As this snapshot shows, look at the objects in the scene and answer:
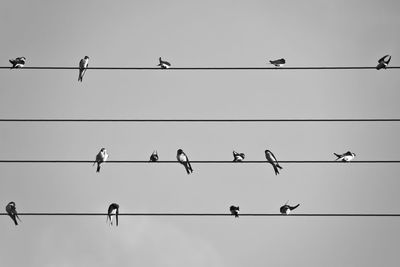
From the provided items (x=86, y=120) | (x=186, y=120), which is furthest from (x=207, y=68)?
(x=86, y=120)

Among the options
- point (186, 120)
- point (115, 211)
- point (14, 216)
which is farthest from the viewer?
point (115, 211)

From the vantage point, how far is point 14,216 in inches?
669

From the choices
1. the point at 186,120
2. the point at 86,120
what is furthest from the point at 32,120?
the point at 186,120

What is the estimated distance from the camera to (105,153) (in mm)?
18812

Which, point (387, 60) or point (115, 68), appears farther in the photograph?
point (387, 60)

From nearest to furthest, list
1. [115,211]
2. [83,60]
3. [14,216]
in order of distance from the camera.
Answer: [14,216] → [115,211] → [83,60]

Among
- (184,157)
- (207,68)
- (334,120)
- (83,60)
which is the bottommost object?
(334,120)

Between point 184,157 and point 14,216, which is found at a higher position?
point 184,157

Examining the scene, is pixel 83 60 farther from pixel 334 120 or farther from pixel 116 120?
pixel 334 120

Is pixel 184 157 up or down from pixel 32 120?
up

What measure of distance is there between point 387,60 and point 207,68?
518 cm

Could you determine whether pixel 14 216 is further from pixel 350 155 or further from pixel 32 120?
Result: pixel 350 155

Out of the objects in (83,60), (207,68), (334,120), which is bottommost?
(334,120)

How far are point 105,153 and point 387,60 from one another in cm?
609
